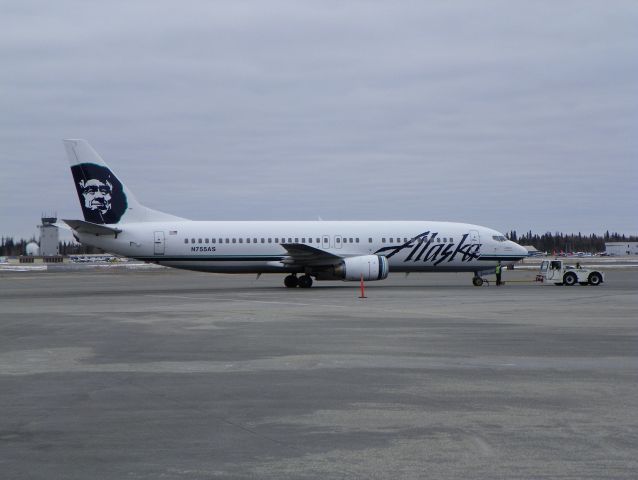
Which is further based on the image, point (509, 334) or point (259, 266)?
point (259, 266)

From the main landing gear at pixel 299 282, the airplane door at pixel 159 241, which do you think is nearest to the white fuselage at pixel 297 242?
the airplane door at pixel 159 241

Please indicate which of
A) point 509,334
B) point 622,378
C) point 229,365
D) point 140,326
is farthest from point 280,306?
point 622,378

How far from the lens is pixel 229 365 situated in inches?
472

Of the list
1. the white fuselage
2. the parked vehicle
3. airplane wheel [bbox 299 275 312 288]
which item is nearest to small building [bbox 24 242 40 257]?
the white fuselage

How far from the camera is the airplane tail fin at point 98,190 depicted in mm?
37125

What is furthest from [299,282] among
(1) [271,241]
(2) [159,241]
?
(2) [159,241]

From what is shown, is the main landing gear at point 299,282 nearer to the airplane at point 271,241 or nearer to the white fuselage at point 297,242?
the airplane at point 271,241

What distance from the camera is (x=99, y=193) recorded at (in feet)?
123

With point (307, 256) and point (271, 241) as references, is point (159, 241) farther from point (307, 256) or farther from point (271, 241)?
point (307, 256)

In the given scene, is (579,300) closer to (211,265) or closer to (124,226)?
(211,265)

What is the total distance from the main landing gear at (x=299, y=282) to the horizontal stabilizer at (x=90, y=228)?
8332mm

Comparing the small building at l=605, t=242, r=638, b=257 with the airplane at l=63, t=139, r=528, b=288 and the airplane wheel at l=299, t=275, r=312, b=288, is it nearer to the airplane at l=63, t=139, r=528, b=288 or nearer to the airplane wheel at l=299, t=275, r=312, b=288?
the airplane at l=63, t=139, r=528, b=288

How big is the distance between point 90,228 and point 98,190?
6.99ft

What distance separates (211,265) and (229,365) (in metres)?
26.2
